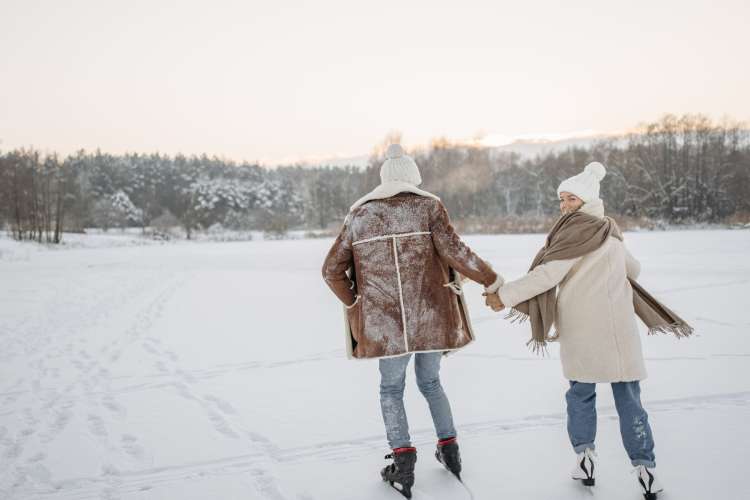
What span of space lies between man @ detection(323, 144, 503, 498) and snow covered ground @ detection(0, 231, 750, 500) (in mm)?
635

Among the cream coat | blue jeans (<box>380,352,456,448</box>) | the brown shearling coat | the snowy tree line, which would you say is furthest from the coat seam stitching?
the snowy tree line

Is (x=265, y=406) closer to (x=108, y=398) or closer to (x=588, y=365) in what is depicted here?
(x=108, y=398)

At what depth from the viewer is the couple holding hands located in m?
2.70

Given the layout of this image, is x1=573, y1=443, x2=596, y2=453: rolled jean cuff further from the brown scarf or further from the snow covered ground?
the brown scarf

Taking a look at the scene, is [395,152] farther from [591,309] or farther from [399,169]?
[591,309]

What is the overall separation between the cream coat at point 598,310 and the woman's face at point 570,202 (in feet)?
0.19

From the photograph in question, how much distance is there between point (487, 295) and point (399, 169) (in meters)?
0.81

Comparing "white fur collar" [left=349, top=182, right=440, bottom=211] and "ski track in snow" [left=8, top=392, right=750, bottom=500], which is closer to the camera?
"white fur collar" [left=349, top=182, right=440, bottom=211]

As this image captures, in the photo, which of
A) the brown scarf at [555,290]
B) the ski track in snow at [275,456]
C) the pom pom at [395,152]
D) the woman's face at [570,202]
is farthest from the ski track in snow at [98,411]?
the woman's face at [570,202]

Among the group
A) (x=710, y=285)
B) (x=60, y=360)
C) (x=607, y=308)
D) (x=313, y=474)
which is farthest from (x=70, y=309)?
(x=710, y=285)

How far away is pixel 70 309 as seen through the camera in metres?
9.66

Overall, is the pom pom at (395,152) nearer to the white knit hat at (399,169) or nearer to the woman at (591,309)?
the white knit hat at (399,169)

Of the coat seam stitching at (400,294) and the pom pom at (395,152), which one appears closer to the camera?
the coat seam stitching at (400,294)

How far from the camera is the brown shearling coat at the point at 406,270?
9.02ft
